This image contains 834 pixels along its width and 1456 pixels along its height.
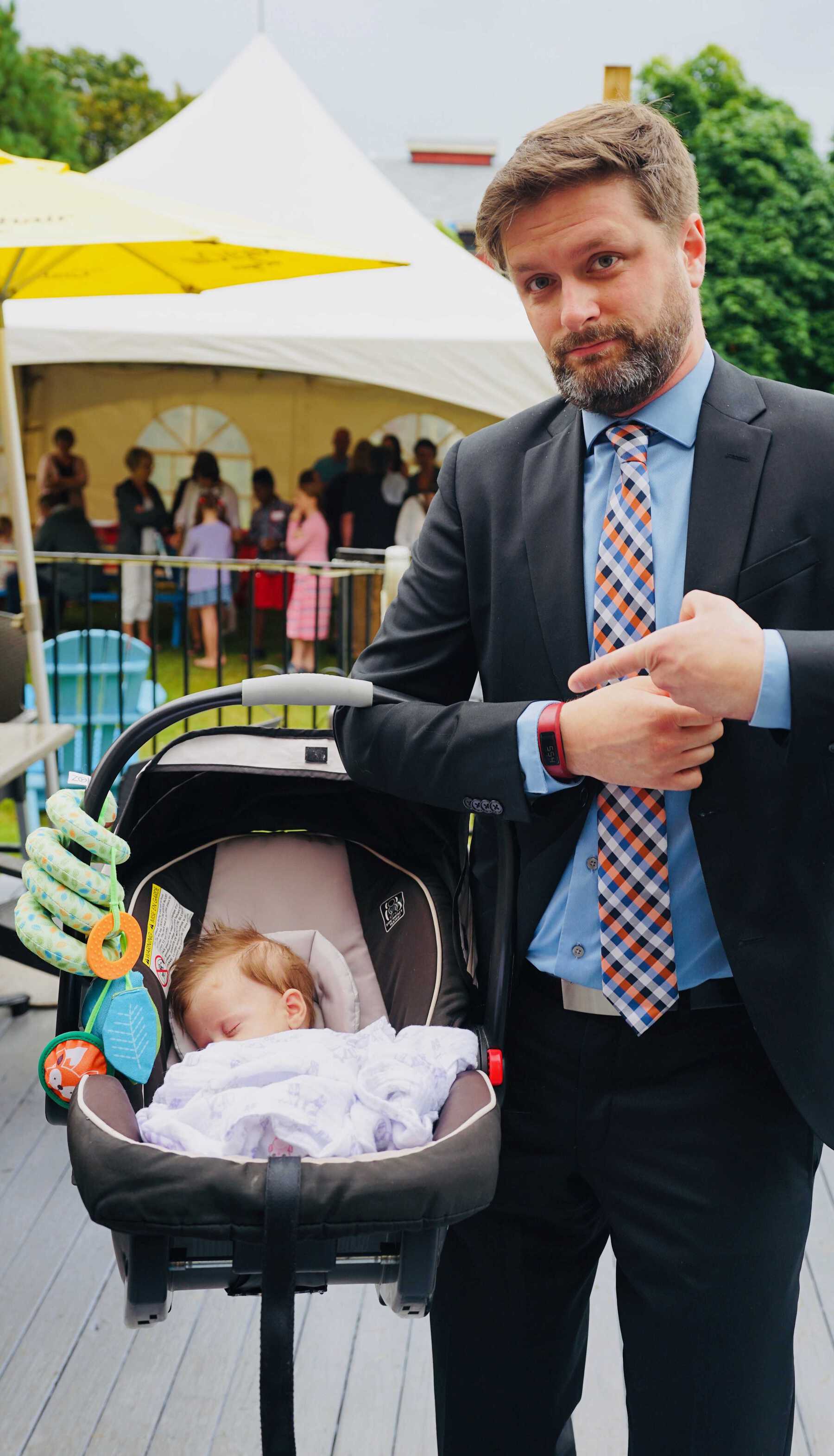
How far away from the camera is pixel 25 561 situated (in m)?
4.52

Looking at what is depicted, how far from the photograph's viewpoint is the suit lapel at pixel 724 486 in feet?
4.33

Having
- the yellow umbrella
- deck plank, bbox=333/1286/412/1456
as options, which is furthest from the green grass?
deck plank, bbox=333/1286/412/1456

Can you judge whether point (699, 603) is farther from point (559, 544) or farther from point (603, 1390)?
point (603, 1390)

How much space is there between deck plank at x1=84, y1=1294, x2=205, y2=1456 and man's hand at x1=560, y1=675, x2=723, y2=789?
1.61 m

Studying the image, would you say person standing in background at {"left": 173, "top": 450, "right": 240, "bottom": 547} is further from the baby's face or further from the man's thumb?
the man's thumb

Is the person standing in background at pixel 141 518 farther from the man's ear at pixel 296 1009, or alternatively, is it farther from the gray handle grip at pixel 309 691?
the gray handle grip at pixel 309 691

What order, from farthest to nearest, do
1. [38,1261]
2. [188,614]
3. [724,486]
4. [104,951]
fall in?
[188,614] → [38,1261] → [104,951] → [724,486]

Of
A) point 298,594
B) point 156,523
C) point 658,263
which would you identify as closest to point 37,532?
point 156,523

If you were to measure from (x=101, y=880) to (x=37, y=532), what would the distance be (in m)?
10.3

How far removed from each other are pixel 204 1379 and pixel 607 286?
2.15m

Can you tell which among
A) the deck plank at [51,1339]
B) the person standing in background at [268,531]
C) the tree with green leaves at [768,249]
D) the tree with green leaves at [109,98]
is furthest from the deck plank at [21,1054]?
the tree with green leaves at [109,98]

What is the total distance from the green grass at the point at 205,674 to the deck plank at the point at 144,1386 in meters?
3.05

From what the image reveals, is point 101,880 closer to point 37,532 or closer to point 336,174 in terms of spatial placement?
point 336,174

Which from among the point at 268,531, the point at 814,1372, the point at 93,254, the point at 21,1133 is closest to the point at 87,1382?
the point at 21,1133
